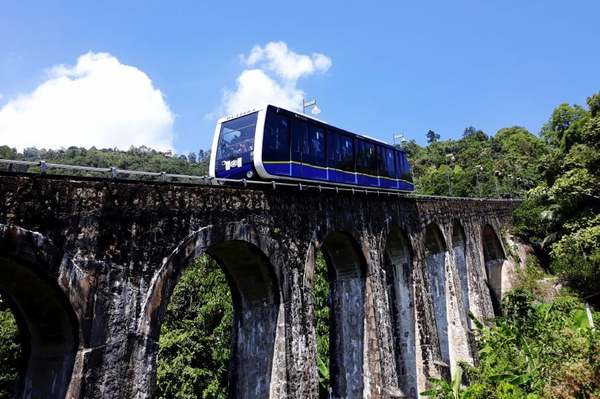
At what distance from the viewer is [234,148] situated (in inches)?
371

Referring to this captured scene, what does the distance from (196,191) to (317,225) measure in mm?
3681

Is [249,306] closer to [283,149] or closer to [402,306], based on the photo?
[283,149]

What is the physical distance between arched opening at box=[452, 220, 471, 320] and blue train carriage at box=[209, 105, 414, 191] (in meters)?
9.85

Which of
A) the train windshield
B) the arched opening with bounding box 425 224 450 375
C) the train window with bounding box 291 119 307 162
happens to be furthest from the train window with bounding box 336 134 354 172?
the arched opening with bounding box 425 224 450 375

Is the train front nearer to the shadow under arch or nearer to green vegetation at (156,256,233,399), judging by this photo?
the shadow under arch

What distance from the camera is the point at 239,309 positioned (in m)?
8.86

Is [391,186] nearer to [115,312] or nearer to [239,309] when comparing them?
[239,309]

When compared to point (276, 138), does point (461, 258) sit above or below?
below

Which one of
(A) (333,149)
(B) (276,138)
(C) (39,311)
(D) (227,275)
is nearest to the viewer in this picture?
(C) (39,311)

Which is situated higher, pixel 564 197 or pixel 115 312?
pixel 564 197

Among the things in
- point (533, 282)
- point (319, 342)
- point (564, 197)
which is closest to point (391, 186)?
point (319, 342)

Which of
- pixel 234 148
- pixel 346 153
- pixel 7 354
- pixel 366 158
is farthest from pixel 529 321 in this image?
pixel 7 354

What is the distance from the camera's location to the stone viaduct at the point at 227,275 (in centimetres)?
502

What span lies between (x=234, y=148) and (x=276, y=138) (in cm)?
104
